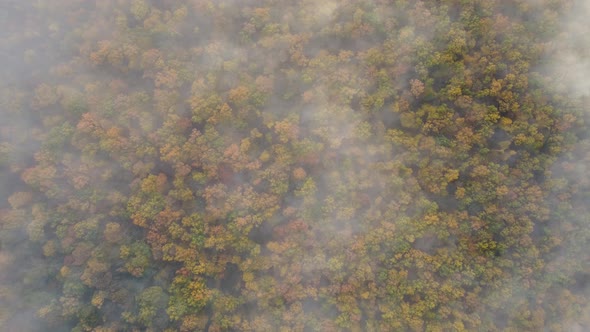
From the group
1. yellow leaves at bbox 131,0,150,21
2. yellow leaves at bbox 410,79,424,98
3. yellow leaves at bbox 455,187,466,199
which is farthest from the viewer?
yellow leaves at bbox 131,0,150,21

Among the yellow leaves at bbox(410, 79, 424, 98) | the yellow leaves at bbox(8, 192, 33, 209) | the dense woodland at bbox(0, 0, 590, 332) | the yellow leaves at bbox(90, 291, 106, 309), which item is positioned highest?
the yellow leaves at bbox(410, 79, 424, 98)

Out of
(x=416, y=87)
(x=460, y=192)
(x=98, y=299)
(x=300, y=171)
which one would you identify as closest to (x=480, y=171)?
(x=460, y=192)

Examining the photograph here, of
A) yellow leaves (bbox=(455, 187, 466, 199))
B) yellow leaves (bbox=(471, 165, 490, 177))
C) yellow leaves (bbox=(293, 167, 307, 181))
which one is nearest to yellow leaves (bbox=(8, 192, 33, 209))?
yellow leaves (bbox=(293, 167, 307, 181))

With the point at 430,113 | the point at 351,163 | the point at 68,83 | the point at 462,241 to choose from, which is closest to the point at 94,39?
the point at 68,83

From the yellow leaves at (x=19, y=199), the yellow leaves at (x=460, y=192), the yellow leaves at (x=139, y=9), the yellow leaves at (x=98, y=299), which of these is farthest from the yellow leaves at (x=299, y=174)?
the yellow leaves at (x=19, y=199)

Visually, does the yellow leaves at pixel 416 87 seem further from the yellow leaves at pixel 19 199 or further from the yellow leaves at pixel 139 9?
the yellow leaves at pixel 19 199

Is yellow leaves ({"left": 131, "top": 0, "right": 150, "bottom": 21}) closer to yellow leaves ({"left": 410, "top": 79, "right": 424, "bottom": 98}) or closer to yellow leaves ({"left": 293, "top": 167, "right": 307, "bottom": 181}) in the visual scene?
yellow leaves ({"left": 293, "top": 167, "right": 307, "bottom": 181})

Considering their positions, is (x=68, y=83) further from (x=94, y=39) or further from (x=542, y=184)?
(x=542, y=184)

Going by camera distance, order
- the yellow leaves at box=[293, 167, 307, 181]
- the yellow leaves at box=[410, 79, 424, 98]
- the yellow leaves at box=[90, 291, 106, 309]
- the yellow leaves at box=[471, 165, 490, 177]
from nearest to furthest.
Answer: the yellow leaves at box=[90, 291, 106, 309] → the yellow leaves at box=[471, 165, 490, 177] → the yellow leaves at box=[293, 167, 307, 181] → the yellow leaves at box=[410, 79, 424, 98]

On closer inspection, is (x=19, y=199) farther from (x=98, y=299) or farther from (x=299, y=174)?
(x=299, y=174)
